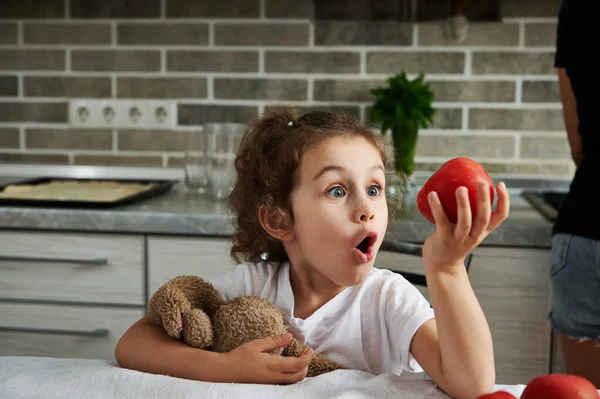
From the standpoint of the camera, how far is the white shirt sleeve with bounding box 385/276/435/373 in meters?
1.01

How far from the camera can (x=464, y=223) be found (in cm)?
76

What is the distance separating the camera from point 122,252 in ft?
6.25

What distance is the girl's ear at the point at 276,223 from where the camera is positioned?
112 centimetres

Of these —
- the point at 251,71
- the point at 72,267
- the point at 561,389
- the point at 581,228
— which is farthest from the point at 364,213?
the point at 251,71

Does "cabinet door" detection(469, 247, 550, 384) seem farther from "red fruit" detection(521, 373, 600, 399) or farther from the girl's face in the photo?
"red fruit" detection(521, 373, 600, 399)

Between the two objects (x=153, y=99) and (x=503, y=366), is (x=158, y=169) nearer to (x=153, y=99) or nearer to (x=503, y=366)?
(x=153, y=99)

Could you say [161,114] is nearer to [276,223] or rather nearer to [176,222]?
[176,222]

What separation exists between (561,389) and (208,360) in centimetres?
45

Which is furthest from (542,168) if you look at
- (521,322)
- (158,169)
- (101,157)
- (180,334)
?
(180,334)

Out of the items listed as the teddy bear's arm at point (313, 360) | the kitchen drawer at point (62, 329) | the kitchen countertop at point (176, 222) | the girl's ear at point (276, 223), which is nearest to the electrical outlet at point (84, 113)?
the kitchen countertop at point (176, 222)

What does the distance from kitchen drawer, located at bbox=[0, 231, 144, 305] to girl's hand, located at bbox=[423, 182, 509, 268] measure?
1221 millimetres

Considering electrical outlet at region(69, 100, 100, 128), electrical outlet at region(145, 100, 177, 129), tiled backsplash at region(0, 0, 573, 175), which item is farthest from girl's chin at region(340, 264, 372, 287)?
electrical outlet at region(69, 100, 100, 128)

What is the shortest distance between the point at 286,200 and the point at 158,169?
1458mm

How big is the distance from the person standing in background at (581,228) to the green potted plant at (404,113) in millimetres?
735
